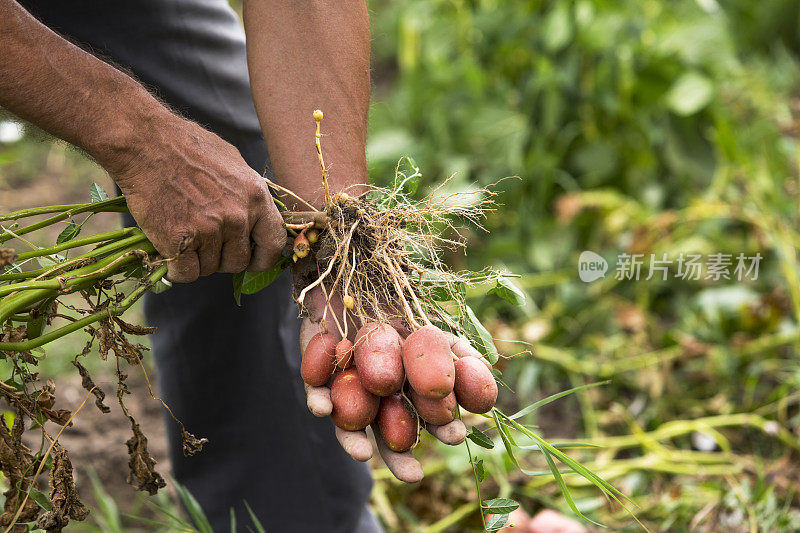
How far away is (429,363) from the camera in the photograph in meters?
0.90

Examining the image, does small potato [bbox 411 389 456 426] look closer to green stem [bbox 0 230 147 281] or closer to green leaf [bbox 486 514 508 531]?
green leaf [bbox 486 514 508 531]

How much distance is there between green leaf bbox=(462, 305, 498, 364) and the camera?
41.6 inches

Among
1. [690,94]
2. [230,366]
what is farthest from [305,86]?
[690,94]

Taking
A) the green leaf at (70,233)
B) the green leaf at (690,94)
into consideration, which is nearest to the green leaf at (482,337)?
the green leaf at (70,233)

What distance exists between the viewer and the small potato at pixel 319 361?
3.26 feet

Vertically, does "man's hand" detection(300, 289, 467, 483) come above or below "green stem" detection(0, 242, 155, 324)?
below

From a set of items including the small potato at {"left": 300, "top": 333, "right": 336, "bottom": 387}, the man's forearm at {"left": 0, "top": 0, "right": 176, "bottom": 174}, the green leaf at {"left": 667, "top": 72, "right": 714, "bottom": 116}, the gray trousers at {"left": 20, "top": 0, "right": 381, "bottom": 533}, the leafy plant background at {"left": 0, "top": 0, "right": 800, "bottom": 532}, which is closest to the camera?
the man's forearm at {"left": 0, "top": 0, "right": 176, "bottom": 174}

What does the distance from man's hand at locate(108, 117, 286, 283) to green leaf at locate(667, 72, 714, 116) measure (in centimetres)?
185

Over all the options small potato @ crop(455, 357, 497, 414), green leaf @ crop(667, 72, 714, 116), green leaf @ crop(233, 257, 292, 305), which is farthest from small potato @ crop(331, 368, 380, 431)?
green leaf @ crop(667, 72, 714, 116)

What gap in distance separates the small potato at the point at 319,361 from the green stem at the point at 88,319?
0.23 metres

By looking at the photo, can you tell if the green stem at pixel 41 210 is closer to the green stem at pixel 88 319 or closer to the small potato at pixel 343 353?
the green stem at pixel 88 319

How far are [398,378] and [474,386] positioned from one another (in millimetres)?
98

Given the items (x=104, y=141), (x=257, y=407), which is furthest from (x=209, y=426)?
(x=104, y=141)

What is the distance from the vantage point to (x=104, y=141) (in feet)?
3.07
